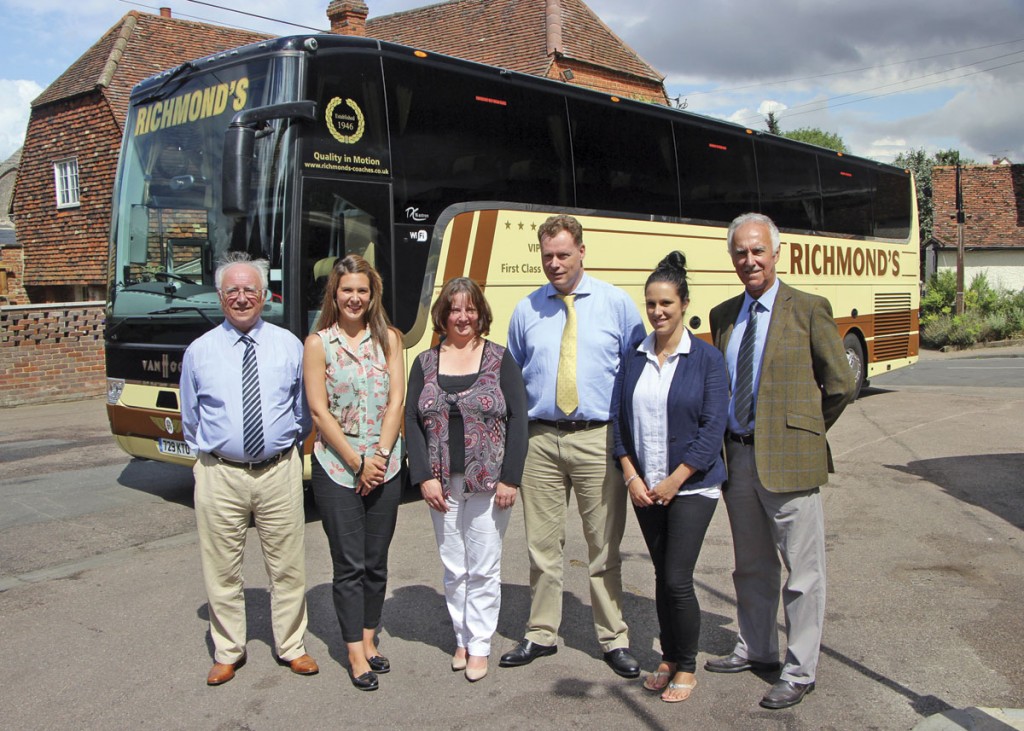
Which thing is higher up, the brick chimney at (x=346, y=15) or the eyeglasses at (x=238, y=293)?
the brick chimney at (x=346, y=15)

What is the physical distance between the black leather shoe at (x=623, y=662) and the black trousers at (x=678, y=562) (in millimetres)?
243

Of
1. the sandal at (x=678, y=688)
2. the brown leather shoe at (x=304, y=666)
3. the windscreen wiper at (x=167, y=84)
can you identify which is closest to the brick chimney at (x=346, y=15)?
the windscreen wiper at (x=167, y=84)

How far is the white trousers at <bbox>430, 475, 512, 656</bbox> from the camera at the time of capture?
14.2 ft

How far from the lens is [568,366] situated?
14.5 feet

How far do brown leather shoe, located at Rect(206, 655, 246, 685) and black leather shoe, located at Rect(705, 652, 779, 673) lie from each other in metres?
2.17

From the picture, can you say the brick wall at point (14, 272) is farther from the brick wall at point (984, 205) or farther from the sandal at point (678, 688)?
the brick wall at point (984, 205)

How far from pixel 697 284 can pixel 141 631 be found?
26.4ft

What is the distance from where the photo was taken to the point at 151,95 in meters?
8.38

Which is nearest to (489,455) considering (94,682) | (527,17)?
(94,682)

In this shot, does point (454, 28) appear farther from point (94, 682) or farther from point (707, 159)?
point (94, 682)

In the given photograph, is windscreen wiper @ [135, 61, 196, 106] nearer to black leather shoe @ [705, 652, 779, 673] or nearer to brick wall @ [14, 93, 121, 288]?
black leather shoe @ [705, 652, 779, 673]

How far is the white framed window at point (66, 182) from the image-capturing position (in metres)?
23.5

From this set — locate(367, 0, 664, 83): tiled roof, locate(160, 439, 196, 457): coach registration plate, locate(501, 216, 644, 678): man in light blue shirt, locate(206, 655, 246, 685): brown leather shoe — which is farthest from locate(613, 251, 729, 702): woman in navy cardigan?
locate(367, 0, 664, 83): tiled roof

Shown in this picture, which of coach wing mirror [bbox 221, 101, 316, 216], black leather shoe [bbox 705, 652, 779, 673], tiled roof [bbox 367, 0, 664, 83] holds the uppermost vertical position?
tiled roof [bbox 367, 0, 664, 83]
